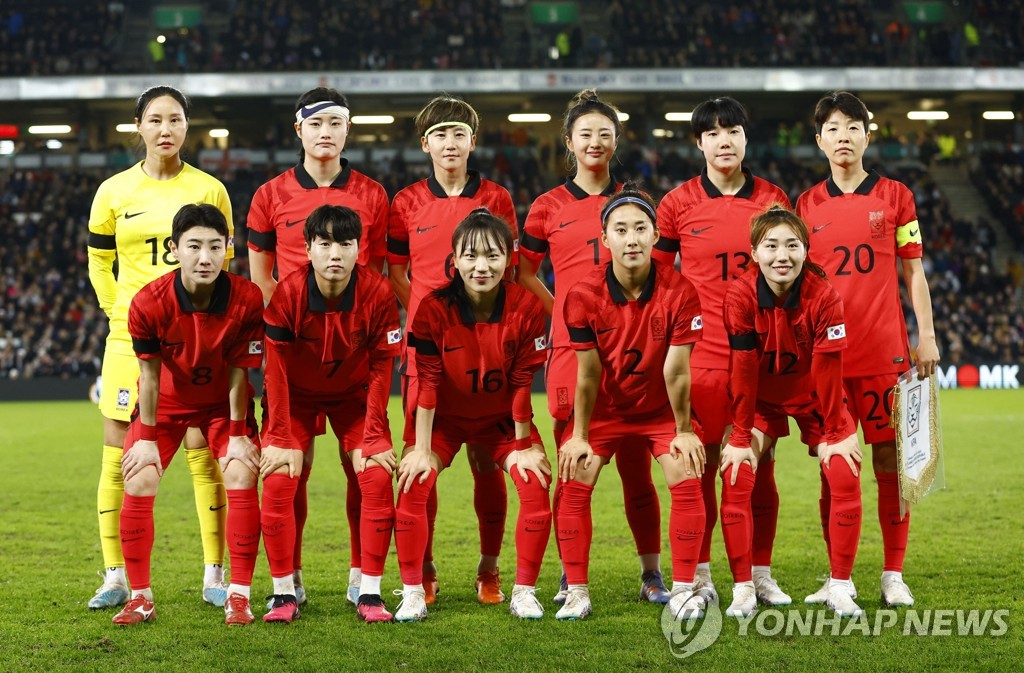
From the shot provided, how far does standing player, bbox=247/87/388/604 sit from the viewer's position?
203 inches

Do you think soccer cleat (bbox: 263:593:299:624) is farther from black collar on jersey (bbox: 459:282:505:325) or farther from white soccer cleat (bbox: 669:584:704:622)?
white soccer cleat (bbox: 669:584:704:622)

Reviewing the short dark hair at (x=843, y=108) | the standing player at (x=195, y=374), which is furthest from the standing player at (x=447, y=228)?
the short dark hair at (x=843, y=108)

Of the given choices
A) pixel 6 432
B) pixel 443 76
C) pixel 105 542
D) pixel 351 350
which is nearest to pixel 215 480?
pixel 105 542

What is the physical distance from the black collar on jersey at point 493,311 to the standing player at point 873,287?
149cm

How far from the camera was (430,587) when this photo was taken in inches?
203

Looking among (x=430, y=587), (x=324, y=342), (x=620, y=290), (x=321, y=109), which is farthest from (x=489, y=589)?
(x=321, y=109)

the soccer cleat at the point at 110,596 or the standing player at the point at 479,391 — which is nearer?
the standing player at the point at 479,391

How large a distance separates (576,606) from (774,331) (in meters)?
1.46

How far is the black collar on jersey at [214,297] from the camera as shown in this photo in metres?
4.75

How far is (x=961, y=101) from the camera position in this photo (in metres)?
29.2

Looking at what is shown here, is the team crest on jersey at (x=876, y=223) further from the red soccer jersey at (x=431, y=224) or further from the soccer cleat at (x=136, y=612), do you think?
the soccer cleat at (x=136, y=612)

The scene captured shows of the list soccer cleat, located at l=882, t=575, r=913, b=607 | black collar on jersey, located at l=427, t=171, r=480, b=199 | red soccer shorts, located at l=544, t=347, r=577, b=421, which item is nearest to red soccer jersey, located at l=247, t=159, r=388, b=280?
black collar on jersey, located at l=427, t=171, r=480, b=199

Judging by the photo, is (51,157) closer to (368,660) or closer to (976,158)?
(976,158)

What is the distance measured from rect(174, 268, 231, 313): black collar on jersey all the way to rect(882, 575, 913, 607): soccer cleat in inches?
126
